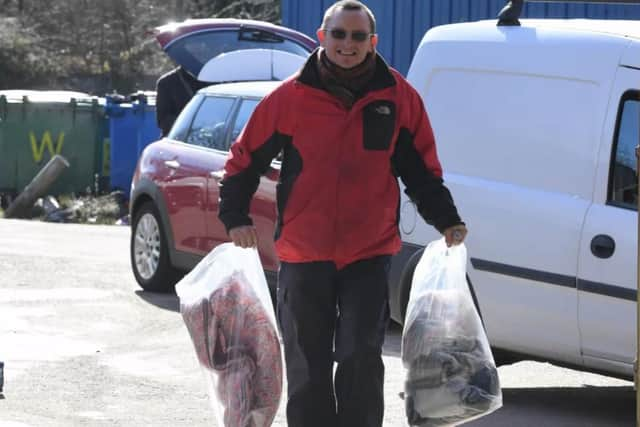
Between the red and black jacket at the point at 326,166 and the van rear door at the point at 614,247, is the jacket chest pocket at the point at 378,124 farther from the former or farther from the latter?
the van rear door at the point at 614,247

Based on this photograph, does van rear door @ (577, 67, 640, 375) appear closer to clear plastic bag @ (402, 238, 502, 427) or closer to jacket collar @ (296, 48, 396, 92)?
clear plastic bag @ (402, 238, 502, 427)

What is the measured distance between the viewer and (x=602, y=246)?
7.15 meters

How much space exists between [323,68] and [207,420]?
229 centimetres

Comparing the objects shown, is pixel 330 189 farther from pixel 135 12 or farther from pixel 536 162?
pixel 135 12

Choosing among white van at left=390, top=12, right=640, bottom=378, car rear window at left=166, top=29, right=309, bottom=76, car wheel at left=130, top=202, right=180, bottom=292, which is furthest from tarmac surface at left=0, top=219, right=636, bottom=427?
car rear window at left=166, top=29, right=309, bottom=76

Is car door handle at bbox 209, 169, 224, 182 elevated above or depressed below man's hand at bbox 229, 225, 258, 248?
below

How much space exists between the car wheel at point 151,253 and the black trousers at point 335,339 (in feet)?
19.8

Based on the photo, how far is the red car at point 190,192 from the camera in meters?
10.9

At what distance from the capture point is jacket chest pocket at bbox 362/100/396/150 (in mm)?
5523

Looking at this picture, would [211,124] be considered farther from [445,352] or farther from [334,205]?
[334,205]

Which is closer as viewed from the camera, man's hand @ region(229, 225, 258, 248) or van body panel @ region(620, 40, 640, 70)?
man's hand @ region(229, 225, 258, 248)

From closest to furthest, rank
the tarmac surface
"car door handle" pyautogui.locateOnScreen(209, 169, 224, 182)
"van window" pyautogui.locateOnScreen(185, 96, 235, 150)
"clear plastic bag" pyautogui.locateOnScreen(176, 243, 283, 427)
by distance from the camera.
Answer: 1. "clear plastic bag" pyautogui.locateOnScreen(176, 243, 283, 427)
2. the tarmac surface
3. "car door handle" pyautogui.locateOnScreen(209, 169, 224, 182)
4. "van window" pyautogui.locateOnScreen(185, 96, 235, 150)

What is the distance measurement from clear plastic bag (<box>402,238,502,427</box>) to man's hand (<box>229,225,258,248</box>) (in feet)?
2.37

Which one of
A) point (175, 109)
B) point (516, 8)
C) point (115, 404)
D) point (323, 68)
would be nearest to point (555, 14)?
point (175, 109)
